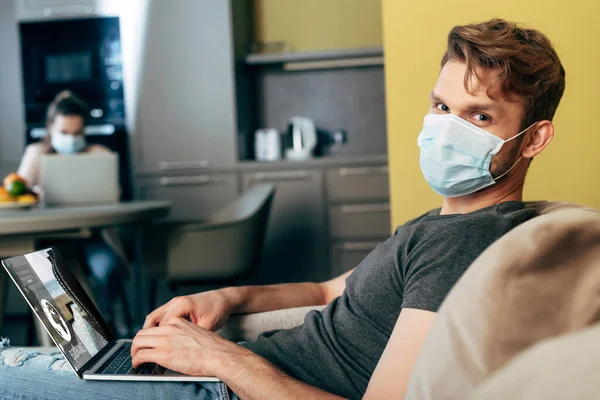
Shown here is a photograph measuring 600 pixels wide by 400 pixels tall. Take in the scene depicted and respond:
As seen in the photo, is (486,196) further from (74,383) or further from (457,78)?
(74,383)

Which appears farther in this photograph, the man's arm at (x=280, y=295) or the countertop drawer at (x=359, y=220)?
the countertop drawer at (x=359, y=220)

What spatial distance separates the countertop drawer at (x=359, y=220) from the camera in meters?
4.37

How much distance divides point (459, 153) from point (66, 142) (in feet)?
9.06

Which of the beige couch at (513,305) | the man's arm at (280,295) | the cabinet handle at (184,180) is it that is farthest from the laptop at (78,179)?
the beige couch at (513,305)

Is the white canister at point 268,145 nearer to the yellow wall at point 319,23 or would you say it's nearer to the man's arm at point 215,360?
the yellow wall at point 319,23

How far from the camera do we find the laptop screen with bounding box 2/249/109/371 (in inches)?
47.3

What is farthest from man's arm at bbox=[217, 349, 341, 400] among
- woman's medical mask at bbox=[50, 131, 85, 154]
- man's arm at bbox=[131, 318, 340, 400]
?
woman's medical mask at bbox=[50, 131, 85, 154]

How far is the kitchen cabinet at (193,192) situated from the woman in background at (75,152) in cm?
55

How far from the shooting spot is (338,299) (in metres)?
1.45

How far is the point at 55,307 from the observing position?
1256mm

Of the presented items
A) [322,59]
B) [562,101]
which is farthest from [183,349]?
[322,59]

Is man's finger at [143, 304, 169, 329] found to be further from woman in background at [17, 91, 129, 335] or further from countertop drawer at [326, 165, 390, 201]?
countertop drawer at [326, 165, 390, 201]

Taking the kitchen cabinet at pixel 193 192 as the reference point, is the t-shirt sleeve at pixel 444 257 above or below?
above

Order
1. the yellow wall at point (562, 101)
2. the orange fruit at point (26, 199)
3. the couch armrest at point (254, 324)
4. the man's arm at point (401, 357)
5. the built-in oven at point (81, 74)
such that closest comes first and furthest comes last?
the man's arm at point (401, 357)
the couch armrest at point (254, 324)
the yellow wall at point (562, 101)
the orange fruit at point (26, 199)
the built-in oven at point (81, 74)
